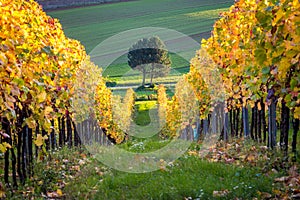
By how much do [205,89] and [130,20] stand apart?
51.1 ft

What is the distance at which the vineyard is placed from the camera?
396 cm

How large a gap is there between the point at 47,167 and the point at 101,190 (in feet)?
5.57

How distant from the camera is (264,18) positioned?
4.13 metres

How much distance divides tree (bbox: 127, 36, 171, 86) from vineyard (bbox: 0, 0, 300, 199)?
1003 centimetres

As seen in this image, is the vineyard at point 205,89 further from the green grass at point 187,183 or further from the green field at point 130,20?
the green field at point 130,20

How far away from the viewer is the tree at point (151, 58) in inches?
1054

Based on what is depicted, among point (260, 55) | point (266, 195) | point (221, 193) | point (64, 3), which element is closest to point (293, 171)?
point (266, 195)

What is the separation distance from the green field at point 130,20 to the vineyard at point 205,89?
880 cm

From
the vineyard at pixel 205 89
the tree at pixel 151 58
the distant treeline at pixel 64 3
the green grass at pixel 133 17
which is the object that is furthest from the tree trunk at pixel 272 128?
the tree at pixel 151 58

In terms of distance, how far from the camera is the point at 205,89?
12.0 m

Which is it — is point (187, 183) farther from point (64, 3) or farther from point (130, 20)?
point (130, 20)

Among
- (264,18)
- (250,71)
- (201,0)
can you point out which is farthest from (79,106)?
(201,0)

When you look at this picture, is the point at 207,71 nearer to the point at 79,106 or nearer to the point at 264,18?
the point at 79,106

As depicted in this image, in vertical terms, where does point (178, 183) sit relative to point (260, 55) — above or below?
below
